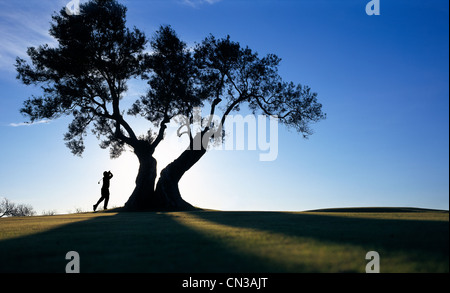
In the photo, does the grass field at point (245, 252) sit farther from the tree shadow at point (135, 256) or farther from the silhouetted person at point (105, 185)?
the silhouetted person at point (105, 185)

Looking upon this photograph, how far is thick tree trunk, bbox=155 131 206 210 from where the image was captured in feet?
96.7

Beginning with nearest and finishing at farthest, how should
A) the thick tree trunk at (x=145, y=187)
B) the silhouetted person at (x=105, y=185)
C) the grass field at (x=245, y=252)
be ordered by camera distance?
the grass field at (x=245, y=252) < the silhouetted person at (x=105, y=185) < the thick tree trunk at (x=145, y=187)

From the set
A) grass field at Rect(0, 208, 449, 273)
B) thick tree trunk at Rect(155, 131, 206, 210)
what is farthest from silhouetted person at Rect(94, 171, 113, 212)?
grass field at Rect(0, 208, 449, 273)

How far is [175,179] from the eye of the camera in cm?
3044

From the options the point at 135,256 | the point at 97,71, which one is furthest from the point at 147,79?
the point at 135,256

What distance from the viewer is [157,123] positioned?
31.7 m

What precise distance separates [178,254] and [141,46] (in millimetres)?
27390

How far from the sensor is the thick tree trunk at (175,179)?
96.7ft

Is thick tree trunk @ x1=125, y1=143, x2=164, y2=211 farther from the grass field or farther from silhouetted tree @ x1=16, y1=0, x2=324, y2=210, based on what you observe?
the grass field

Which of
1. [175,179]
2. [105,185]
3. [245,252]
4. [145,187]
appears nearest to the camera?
[245,252]

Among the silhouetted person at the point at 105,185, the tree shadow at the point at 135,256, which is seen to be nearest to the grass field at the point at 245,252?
the tree shadow at the point at 135,256

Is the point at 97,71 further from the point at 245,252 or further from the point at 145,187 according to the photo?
the point at 245,252

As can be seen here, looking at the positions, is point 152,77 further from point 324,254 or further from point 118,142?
point 324,254

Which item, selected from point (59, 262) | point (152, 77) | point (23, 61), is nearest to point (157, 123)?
point (152, 77)
